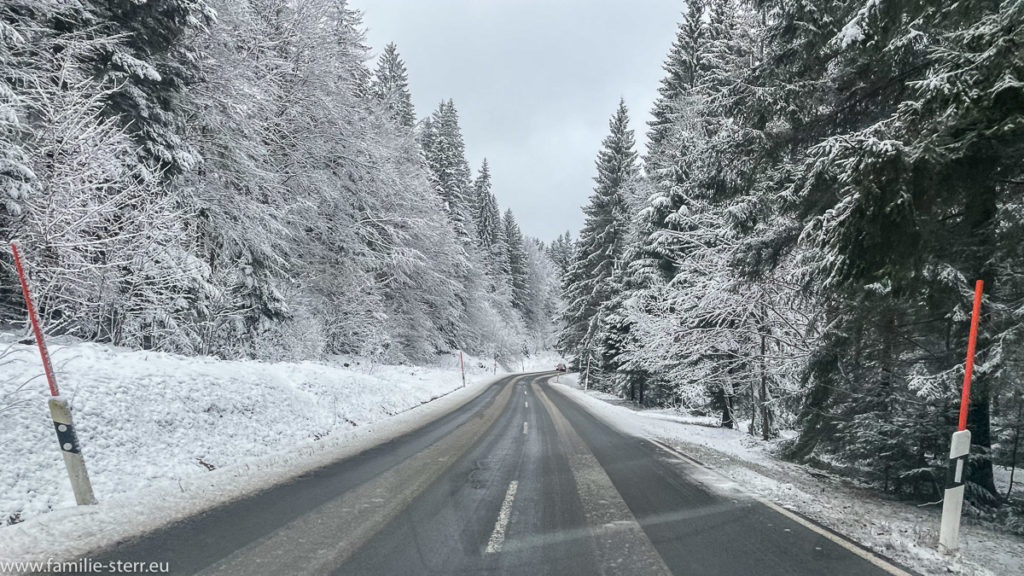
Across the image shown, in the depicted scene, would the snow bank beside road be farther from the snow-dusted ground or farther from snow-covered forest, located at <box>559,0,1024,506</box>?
snow-covered forest, located at <box>559,0,1024,506</box>

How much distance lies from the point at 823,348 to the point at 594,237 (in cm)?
2273

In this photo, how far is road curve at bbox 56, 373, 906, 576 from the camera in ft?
13.2

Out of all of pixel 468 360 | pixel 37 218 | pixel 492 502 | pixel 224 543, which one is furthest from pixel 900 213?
pixel 468 360

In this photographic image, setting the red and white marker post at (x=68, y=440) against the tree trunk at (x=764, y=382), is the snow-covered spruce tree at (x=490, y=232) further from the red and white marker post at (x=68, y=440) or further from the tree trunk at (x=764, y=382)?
the red and white marker post at (x=68, y=440)

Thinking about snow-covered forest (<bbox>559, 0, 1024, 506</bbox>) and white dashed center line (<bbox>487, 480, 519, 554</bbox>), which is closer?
white dashed center line (<bbox>487, 480, 519, 554</bbox>)

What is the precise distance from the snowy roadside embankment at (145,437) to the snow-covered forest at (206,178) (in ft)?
3.53

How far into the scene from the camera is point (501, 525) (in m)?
4.98

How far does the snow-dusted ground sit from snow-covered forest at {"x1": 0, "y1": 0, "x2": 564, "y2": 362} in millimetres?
10414

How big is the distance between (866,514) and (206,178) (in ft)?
51.1

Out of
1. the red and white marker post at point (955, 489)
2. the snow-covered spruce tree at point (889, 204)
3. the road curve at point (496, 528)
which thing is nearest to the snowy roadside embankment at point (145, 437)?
the road curve at point (496, 528)

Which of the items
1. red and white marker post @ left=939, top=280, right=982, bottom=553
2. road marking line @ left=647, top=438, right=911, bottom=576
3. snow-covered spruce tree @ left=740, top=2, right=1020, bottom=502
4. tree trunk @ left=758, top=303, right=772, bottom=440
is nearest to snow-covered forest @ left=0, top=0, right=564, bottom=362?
road marking line @ left=647, top=438, right=911, bottom=576

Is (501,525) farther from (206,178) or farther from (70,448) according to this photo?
(206,178)

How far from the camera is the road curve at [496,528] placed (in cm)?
401

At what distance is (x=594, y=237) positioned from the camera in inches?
1187
